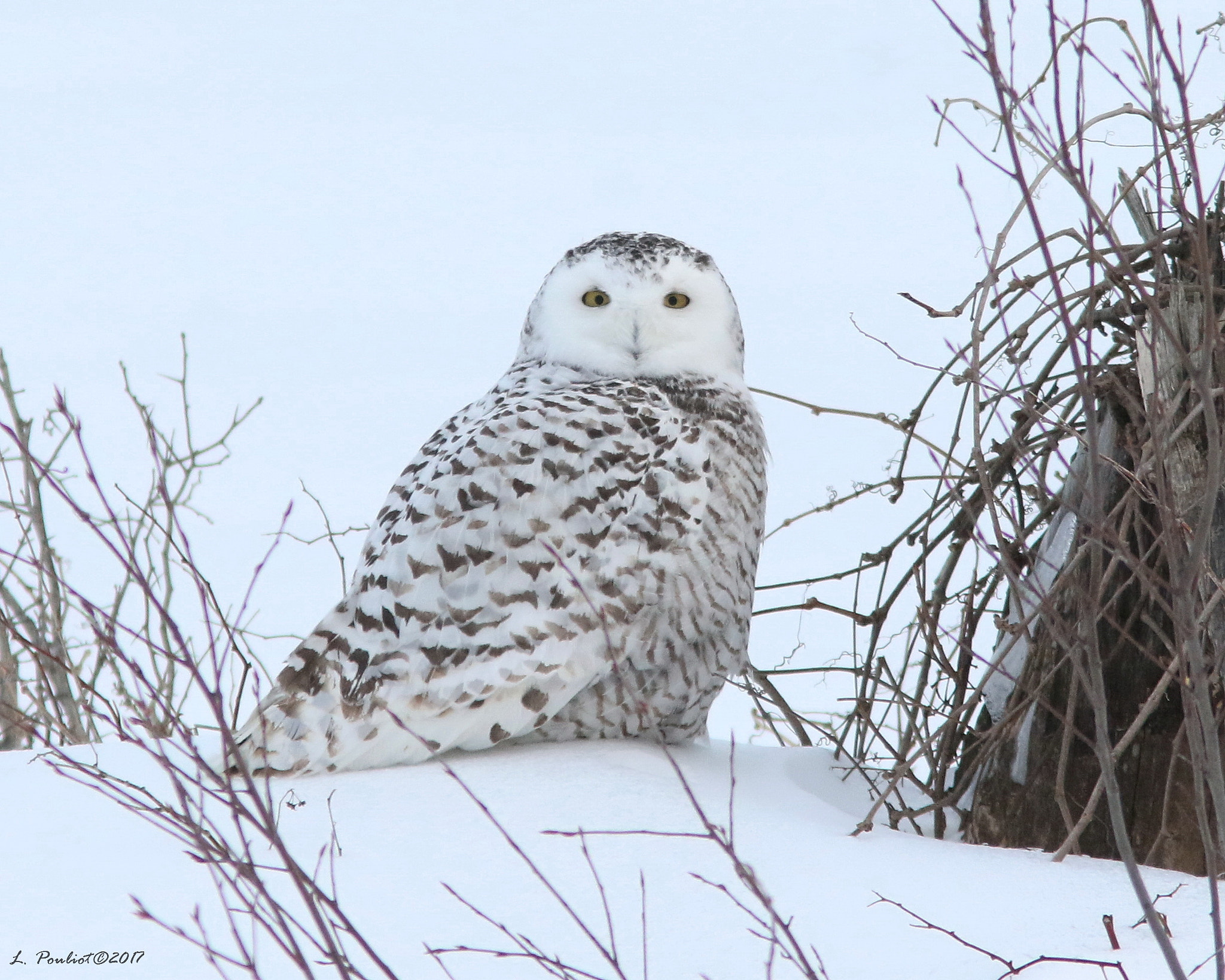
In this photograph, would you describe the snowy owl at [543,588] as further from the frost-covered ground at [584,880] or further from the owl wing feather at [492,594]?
the frost-covered ground at [584,880]

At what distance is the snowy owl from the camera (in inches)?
109

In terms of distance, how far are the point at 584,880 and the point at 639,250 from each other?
1.67 metres

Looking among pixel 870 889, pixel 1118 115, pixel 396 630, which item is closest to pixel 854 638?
pixel 870 889

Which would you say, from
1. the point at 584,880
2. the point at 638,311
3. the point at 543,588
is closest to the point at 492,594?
the point at 543,588

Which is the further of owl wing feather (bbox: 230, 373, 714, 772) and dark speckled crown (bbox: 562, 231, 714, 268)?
dark speckled crown (bbox: 562, 231, 714, 268)

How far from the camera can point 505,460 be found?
2926 millimetres

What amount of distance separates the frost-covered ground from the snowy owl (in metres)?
0.12

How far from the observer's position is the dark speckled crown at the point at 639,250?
330cm

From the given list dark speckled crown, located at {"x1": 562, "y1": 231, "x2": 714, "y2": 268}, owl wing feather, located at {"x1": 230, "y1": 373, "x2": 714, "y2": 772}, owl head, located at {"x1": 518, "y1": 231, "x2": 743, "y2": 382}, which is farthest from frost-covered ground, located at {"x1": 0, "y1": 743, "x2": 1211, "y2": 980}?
dark speckled crown, located at {"x1": 562, "y1": 231, "x2": 714, "y2": 268}

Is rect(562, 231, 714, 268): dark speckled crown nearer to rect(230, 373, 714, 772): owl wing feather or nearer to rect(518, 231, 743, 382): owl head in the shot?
rect(518, 231, 743, 382): owl head

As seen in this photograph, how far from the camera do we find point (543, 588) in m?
2.83

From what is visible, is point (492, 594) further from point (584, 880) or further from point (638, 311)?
point (638, 311)

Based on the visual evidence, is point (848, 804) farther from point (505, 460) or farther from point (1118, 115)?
point (1118, 115)

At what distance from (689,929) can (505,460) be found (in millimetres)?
1176
